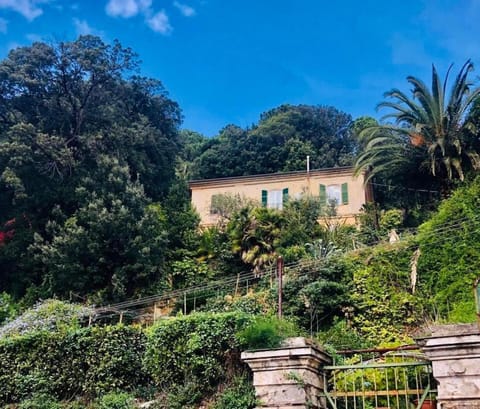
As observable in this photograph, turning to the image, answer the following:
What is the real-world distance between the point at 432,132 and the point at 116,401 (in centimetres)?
1489

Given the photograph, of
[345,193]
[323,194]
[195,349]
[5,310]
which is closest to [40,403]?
[195,349]

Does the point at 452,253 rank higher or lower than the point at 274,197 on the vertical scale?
lower

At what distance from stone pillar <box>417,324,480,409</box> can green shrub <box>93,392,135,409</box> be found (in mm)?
4626

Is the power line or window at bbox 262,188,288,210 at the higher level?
window at bbox 262,188,288,210

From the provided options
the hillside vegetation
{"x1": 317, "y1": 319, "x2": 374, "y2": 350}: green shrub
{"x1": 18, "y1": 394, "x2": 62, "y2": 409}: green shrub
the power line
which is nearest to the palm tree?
the hillside vegetation

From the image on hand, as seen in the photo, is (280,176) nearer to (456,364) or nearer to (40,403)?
(40,403)

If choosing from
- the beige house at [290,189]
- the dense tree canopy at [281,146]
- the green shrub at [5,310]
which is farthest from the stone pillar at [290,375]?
the dense tree canopy at [281,146]

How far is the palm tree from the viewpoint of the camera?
19.0m

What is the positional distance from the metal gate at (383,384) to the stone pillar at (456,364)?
1.05 feet

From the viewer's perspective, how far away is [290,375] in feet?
22.4

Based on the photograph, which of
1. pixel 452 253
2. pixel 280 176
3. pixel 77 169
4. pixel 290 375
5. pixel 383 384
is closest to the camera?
pixel 290 375

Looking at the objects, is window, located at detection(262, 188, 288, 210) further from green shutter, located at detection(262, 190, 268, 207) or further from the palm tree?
the palm tree

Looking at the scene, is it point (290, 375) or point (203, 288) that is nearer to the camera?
point (290, 375)

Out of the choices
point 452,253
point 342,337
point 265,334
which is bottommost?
point 342,337
